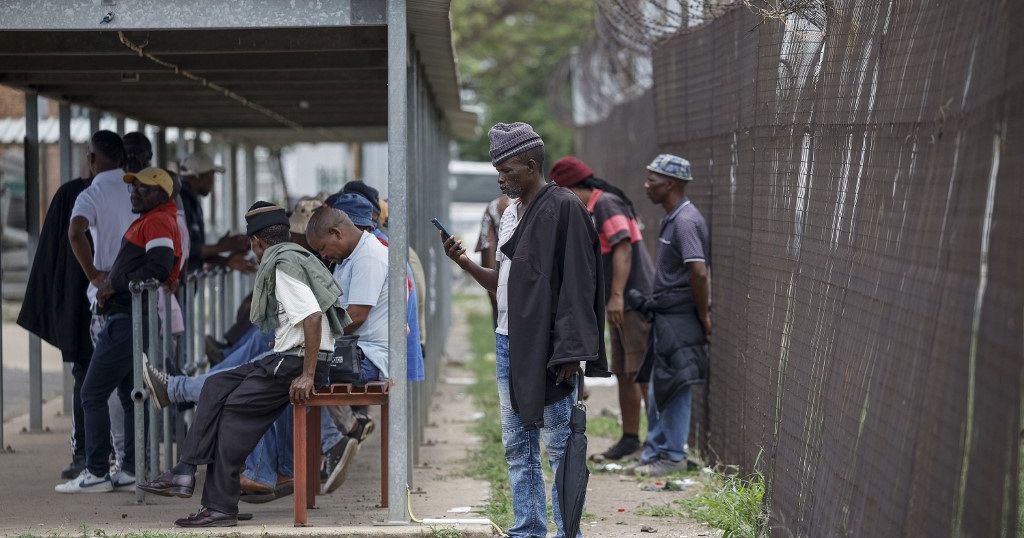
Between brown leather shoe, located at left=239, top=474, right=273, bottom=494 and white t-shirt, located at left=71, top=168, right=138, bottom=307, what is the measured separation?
128 centimetres

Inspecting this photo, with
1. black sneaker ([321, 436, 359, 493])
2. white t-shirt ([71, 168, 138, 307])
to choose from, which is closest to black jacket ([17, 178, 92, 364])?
white t-shirt ([71, 168, 138, 307])

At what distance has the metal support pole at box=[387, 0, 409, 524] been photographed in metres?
→ 5.62

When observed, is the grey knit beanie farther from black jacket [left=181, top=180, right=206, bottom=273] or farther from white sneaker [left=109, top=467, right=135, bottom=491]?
black jacket [left=181, top=180, right=206, bottom=273]

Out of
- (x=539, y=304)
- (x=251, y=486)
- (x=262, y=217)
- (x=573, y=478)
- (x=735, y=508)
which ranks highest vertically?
(x=262, y=217)

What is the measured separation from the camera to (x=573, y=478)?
16.6 feet

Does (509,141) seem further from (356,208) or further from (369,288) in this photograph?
(356,208)

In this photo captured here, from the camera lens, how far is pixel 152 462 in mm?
6531

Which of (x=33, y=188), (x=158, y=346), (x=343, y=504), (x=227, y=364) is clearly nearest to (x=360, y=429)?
(x=343, y=504)

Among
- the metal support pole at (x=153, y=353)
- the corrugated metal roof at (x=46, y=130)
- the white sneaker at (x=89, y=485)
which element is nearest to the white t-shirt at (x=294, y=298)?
the metal support pole at (x=153, y=353)

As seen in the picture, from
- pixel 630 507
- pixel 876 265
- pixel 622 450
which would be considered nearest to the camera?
pixel 876 265

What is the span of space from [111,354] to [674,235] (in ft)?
10.4

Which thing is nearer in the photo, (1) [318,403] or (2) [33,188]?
(1) [318,403]

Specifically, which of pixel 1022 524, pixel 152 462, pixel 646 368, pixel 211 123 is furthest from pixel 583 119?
pixel 1022 524

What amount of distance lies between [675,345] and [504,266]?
2342 millimetres
